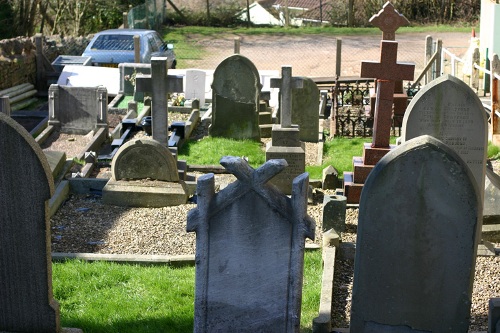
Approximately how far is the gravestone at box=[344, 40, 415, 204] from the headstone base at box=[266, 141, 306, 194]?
0.93 metres

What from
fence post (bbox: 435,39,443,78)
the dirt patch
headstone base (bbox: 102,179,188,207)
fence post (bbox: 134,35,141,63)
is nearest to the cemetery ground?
headstone base (bbox: 102,179,188,207)

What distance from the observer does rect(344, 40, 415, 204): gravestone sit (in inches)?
414

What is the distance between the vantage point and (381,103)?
10.8 metres

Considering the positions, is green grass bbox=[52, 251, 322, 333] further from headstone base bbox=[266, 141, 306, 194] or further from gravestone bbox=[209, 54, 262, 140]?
gravestone bbox=[209, 54, 262, 140]

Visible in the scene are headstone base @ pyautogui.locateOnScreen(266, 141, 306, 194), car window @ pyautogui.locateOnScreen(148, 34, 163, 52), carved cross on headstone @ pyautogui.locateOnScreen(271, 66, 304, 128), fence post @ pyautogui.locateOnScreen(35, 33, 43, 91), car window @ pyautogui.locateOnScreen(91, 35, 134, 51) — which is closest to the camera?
headstone base @ pyautogui.locateOnScreen(266, 141, 306, 194)

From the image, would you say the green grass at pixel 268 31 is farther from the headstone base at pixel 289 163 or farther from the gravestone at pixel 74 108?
the headstone base at pixel 289 163

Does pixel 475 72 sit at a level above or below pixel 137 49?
below

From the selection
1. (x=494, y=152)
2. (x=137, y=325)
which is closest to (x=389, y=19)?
(x=494, y=152)

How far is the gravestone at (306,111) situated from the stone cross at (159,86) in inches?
154

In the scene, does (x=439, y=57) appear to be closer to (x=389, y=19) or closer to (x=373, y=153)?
(x=389, y=19)

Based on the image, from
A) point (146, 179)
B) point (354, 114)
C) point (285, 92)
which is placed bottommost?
point (146, 179)

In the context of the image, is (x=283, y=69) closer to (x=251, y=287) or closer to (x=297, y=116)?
(x=297, y=116)

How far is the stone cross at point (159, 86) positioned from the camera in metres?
11.7

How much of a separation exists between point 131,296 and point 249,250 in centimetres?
218
